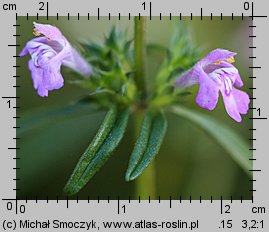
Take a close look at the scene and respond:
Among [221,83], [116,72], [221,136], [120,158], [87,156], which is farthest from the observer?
[120,158]

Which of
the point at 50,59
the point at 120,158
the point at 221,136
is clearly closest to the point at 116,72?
the point at 50,59

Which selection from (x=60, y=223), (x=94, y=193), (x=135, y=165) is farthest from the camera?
(x=94, y=193)

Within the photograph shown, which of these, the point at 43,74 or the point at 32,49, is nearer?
the point at 43,74

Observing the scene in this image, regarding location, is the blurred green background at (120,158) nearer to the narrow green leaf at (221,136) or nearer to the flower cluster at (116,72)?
the narrow green leaf at (221,136)

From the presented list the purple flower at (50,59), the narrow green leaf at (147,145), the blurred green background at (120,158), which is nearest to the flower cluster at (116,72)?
the purple flower at (50,59)

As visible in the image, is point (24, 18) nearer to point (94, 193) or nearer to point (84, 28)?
point (84, 28)

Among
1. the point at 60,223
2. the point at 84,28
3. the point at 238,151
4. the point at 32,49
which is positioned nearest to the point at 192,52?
the point at 238,151

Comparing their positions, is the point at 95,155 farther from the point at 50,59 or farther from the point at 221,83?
the point at 221,83
